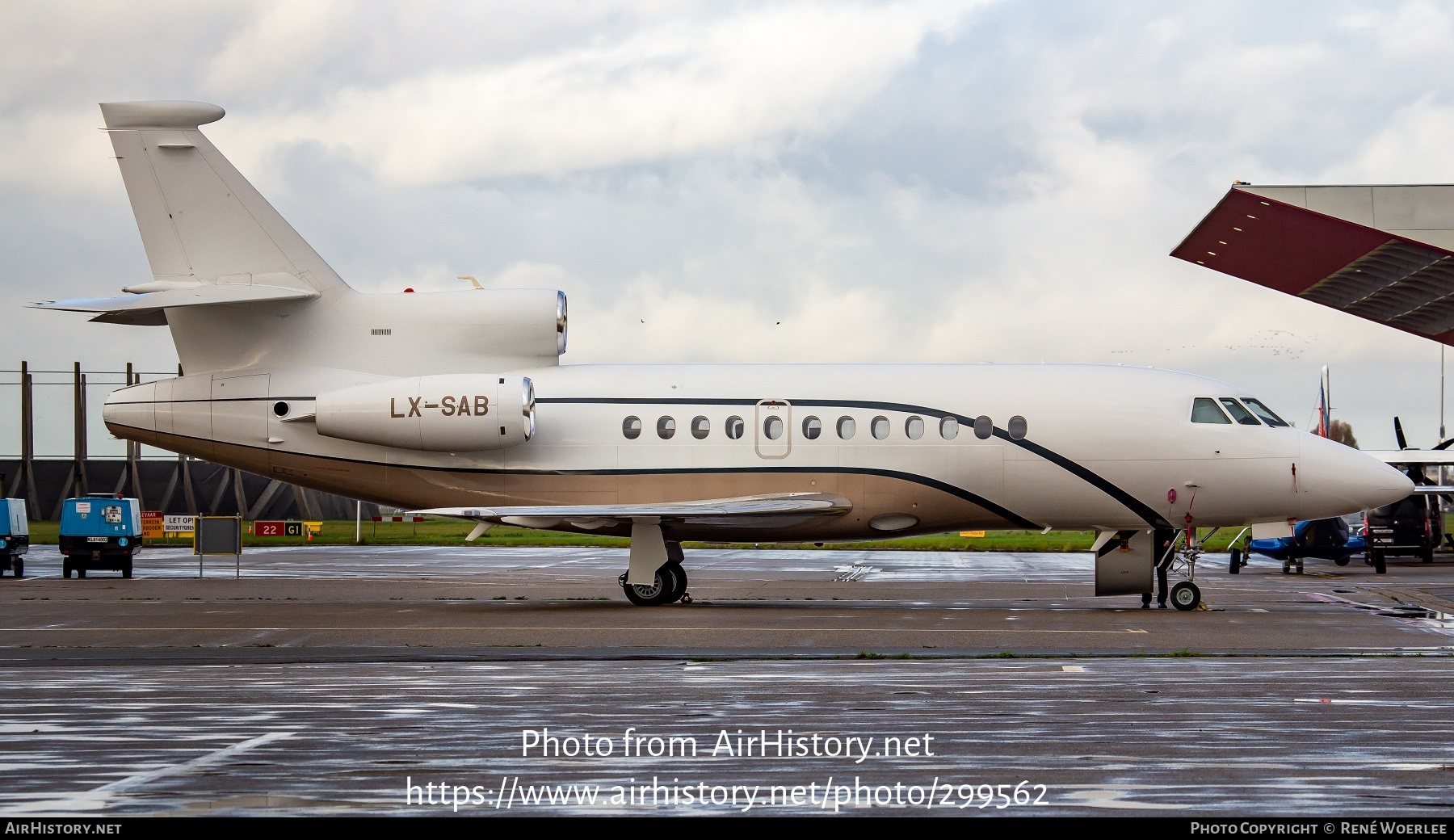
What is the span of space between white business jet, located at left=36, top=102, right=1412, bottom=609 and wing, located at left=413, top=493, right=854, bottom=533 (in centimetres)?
5

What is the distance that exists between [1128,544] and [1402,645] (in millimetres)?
6722

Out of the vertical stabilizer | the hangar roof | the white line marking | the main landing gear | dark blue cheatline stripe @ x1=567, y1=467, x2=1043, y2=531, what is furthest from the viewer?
the hangar roof

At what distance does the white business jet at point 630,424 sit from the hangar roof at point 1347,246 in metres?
13.7

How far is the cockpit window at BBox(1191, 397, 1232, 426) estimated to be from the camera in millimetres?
21062

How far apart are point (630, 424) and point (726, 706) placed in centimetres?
1182

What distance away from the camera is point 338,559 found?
3778 centimetres

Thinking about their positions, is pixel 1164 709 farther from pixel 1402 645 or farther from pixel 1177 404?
pixel 1177 404

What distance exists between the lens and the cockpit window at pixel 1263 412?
69.8 feet

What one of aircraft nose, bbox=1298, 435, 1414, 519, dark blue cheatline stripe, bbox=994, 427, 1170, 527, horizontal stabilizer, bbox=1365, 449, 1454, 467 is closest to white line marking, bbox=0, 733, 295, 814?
dark blue cheatline stripe, bbox=994, 427, 1170, 527

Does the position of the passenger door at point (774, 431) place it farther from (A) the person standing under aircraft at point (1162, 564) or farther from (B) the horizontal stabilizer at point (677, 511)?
(A) the person standing under aircraft at point (1162, 564)

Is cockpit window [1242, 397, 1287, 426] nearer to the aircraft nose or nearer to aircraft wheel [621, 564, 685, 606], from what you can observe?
the aircraft nose

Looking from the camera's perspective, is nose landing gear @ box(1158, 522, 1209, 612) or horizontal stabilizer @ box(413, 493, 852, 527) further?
nose landing gear @ box(1158, 522, 1209, 612)

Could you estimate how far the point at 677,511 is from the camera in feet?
66.4

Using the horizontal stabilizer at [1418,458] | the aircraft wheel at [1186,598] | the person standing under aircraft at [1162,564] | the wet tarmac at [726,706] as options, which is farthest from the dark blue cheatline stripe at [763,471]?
the horizontal stabilizer at [1418,458]
